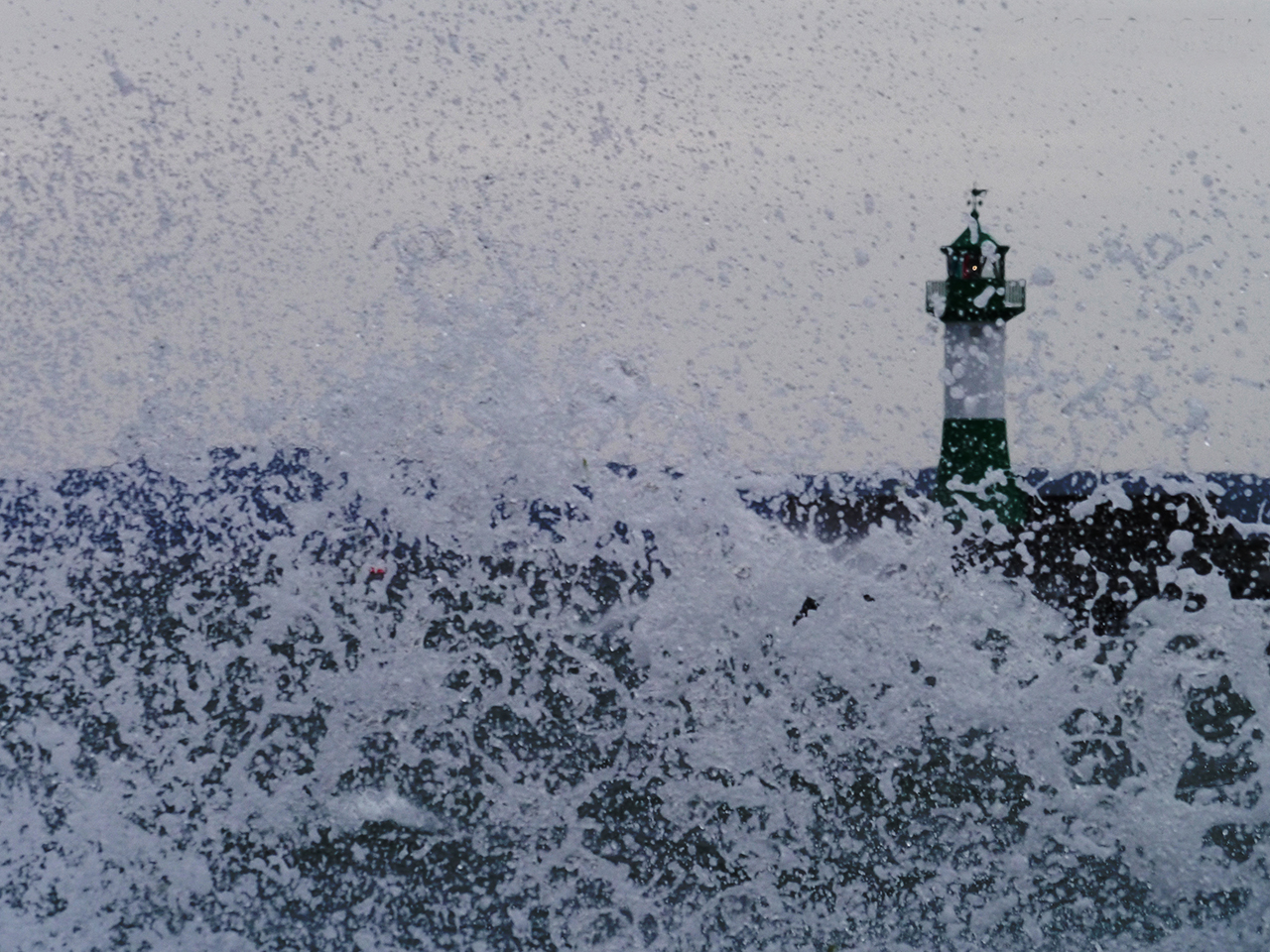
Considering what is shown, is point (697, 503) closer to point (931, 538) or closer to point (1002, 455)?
point (931, 538)

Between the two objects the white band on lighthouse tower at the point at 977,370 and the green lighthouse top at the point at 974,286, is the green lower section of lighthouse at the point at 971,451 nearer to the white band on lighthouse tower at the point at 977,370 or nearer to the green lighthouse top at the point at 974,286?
the white band on lighthouse tower at the point at 977,370

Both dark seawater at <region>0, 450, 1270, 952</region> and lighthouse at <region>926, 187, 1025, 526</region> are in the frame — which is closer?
dark seawater at <region>0, 450, 1270, 952</region>

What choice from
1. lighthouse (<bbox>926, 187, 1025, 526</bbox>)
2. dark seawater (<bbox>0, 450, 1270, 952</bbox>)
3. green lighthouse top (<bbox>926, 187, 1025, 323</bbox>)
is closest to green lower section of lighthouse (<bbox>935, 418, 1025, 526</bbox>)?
lighthouse (<bbox>926, 187, 1025, 526</bbox>)

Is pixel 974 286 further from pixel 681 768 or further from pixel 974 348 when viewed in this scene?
pixel 681 768

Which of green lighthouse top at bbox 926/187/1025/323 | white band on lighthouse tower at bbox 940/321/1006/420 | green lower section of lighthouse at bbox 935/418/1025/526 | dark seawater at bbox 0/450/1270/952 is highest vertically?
green lighthouse top at bbox 926/187/1025/323

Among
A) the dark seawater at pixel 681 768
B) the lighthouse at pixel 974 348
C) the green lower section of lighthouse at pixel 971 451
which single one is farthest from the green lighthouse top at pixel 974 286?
the dark seawater at pixel 681 768

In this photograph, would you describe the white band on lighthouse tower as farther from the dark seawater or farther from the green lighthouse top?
the dark seawater

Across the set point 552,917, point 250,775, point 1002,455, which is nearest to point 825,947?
point 552,917
